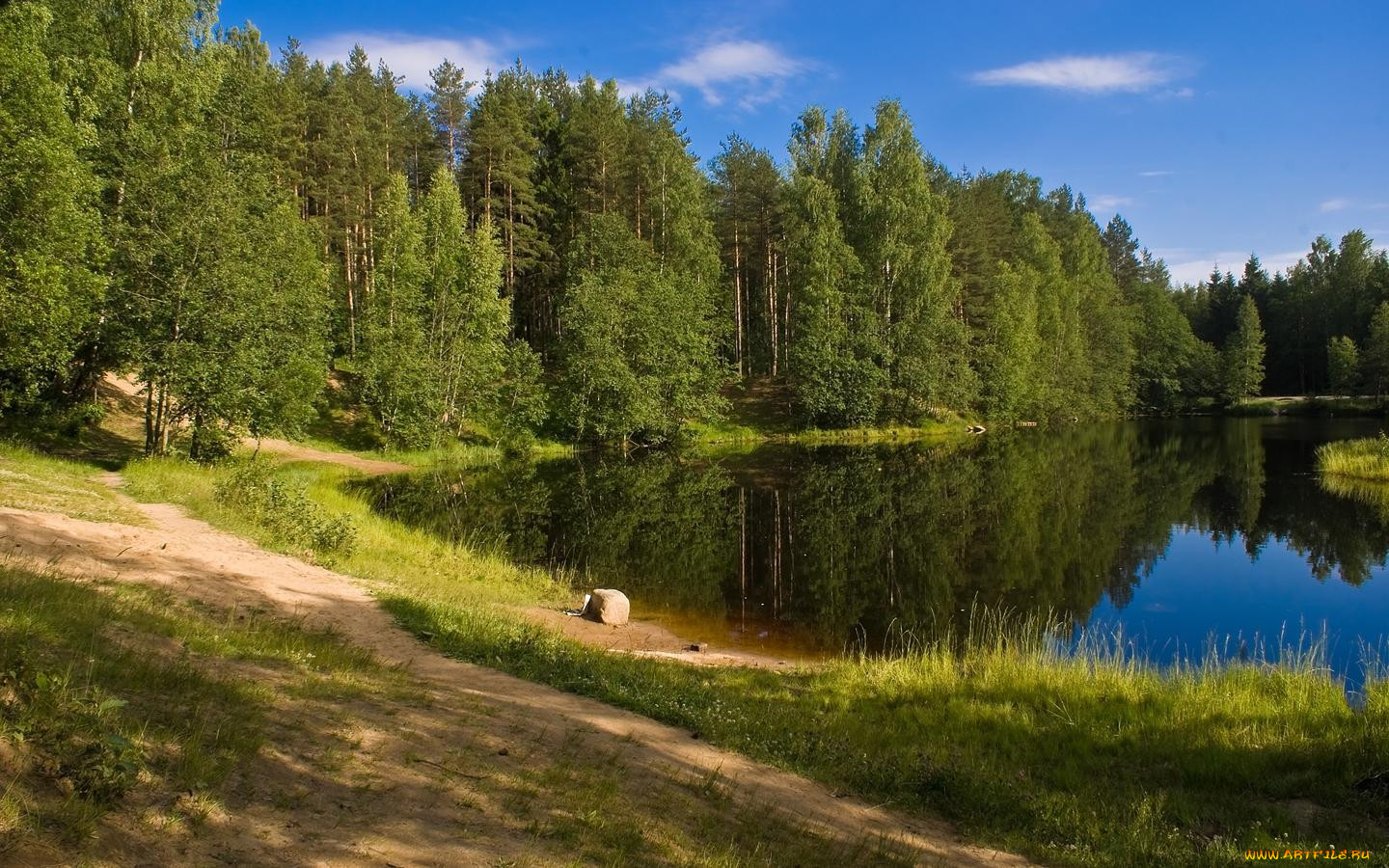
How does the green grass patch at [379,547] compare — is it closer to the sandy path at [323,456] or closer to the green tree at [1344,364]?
the sandy path at [323,456]

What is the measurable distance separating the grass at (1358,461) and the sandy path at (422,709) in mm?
38043

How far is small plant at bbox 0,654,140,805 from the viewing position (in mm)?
4094

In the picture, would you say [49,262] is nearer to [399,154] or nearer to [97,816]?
[97,816]

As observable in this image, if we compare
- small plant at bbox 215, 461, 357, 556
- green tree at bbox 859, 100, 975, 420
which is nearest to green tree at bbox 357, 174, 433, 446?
small plant at bbox 215, 461, 357, 556

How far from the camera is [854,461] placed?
43281mm

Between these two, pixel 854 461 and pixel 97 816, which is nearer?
pixel 97 816

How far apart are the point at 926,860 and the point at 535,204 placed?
56.7m

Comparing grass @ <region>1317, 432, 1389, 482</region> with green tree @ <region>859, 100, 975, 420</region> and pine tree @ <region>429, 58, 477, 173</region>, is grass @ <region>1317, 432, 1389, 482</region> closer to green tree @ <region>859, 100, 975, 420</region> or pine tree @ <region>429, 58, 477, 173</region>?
green tree @ <region>859, 100, 975, 420</region>

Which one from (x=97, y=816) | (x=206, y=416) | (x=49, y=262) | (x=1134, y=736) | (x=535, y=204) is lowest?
(x=1134, y=736)

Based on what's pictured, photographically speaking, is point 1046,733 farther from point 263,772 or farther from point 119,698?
point 119,698

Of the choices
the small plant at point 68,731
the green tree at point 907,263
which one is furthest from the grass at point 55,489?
the green tree at point 907,263

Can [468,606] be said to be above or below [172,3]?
below

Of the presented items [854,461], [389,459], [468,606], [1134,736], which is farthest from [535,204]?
[1134,736]

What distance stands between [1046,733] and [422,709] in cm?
735
